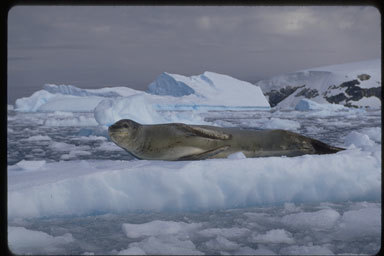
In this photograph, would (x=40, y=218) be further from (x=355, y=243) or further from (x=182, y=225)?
(x=355, y=243)

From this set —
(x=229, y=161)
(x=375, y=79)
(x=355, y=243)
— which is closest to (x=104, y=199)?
(x=229, y=161)

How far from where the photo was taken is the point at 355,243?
226 centimetres

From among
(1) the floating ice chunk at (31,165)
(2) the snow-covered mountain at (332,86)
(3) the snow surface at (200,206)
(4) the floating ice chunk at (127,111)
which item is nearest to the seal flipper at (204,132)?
(3) the snow surface at (200,206)

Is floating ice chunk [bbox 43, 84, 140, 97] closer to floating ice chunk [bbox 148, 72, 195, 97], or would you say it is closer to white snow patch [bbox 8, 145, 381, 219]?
floating ice chunk [bbox 148, 72, 195, 97]

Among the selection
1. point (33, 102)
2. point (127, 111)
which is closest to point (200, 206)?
point (127, 111)

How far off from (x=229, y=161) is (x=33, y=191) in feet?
4.45

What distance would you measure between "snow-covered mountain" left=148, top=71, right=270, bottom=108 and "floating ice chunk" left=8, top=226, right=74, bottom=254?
25.6m

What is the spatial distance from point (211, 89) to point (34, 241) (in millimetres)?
27389

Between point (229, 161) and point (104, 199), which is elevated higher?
point (229, 161)

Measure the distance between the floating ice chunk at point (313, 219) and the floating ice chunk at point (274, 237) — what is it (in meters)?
0.19

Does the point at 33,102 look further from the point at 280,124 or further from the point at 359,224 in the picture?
the point at 359,224

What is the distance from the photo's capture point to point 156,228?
243cm
